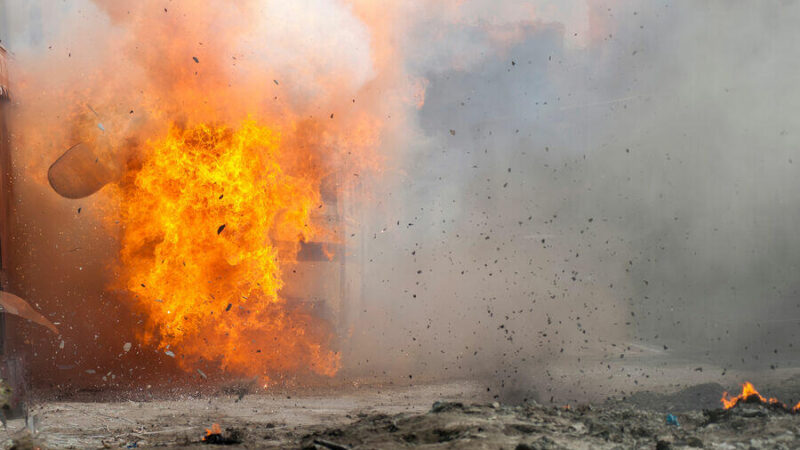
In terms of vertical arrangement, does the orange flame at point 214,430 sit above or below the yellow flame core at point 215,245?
below

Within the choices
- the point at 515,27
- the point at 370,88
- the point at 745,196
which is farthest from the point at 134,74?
the point at 745,196

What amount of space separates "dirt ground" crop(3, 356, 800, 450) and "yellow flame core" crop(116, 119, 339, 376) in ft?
1.98

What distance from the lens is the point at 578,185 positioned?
7934 mm

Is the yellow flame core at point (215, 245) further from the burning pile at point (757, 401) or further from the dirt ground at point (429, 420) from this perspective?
the burning pile at point (757, 401)

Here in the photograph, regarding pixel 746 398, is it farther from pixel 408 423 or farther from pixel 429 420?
pixel 408 423

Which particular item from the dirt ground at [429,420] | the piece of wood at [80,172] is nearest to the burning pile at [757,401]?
the dirt ground at [429,420]

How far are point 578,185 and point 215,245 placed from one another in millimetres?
4833

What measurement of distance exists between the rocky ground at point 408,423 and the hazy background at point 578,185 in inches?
51.4

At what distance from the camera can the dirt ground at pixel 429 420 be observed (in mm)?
4574

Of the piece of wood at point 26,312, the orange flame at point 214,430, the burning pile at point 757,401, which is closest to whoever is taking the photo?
the orange flame at point 214,430

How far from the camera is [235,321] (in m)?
7.18

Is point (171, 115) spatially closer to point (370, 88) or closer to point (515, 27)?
point (370, 88)

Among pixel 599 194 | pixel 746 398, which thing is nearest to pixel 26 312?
pixel 599 194

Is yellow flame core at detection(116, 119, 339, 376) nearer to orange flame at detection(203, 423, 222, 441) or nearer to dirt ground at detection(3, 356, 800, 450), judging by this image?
dirt ground at detection(3, 356, 800, 450)
